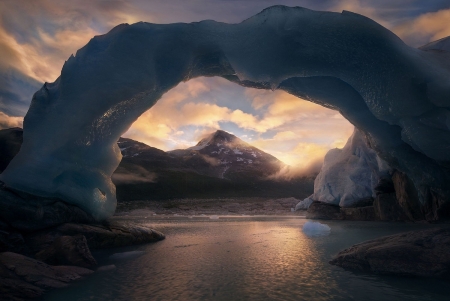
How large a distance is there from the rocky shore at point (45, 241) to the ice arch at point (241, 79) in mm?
578

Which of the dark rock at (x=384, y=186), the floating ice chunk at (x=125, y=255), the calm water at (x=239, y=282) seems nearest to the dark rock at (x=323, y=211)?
the dark rock at (x=384, y=186)

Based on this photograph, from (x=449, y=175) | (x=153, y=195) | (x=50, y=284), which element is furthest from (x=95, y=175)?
(x=153, y=195)

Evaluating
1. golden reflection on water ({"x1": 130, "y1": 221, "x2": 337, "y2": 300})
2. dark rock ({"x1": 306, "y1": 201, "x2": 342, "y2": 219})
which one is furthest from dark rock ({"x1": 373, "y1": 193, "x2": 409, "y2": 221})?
golden reflection on water ({"x1": 130, "y1": 221, "x2": 337, "y2": 300})

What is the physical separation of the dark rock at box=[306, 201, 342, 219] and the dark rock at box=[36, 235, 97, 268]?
27254mm

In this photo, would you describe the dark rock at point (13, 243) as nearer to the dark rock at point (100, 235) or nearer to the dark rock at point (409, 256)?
the dark rock at point (100, 235)

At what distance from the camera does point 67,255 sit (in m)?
7.34

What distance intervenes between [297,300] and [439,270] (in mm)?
3547

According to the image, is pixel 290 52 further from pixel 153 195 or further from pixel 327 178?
pixel 153 195

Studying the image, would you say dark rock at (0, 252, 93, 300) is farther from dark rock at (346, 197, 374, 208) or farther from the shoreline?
the shoreline

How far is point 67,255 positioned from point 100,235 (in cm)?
287

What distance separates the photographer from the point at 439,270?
19.6 feet

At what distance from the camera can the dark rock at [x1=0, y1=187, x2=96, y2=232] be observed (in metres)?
8.69

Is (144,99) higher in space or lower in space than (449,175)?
higher

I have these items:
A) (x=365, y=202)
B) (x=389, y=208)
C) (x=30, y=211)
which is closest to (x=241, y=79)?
(x=30, y=211)
